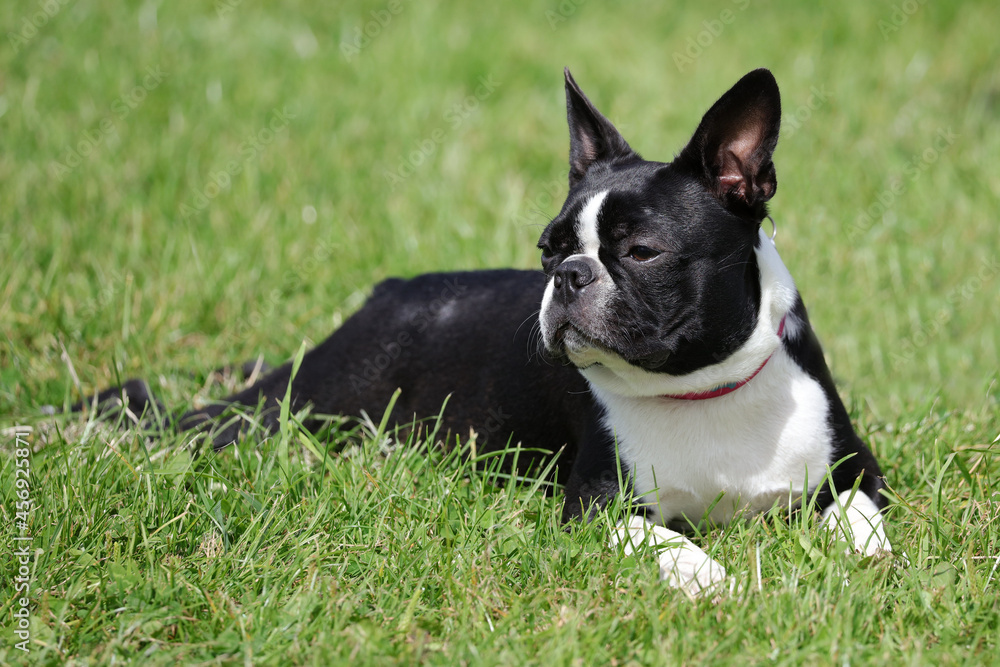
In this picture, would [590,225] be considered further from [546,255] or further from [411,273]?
[411,273]

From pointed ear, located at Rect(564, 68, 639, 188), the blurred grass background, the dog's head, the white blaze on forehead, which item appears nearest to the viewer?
the dog's head

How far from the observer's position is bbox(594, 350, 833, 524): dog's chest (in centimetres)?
293

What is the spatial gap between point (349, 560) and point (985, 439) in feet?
8.02

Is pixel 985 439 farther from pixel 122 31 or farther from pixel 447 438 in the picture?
pixel 122 31

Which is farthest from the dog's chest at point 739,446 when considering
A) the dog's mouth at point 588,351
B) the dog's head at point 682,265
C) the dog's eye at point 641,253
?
the dog's eye at point 641,253

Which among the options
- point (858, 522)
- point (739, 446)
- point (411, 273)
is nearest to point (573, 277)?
point (739, 446)

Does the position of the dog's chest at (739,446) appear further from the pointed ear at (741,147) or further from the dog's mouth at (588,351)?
the pointed ear at (741,147)

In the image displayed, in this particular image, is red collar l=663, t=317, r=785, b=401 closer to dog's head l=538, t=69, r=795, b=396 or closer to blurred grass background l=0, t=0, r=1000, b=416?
dog's head l=538, t=69, r=795, b=396

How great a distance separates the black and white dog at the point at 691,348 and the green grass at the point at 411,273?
15 centimetres

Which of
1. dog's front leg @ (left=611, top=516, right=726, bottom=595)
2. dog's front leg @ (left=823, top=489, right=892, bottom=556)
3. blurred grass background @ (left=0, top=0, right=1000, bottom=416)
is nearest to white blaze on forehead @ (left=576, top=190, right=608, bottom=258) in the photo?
dog's front leg @ (left=611, top=516, right=726, bottom=595)

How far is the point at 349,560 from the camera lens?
2770mm

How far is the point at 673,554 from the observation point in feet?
9.05

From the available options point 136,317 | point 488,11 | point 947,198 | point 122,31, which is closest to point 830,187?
point 947,198

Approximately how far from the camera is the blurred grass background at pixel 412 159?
4922mm
